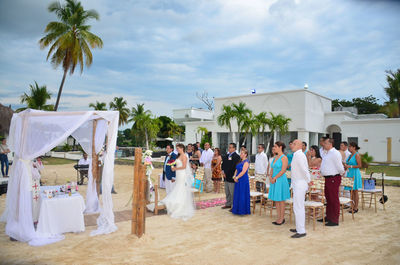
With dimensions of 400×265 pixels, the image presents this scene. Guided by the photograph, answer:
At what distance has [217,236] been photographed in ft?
18.3

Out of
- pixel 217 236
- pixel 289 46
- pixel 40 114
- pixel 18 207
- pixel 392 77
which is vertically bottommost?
pixel 217 236

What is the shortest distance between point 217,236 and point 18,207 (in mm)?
3831

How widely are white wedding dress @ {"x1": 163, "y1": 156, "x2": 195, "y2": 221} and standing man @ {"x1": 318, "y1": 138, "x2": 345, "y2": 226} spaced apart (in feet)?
10.7

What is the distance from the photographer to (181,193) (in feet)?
24.4

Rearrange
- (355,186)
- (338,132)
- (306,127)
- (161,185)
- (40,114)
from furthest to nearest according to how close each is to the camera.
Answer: (338,132)
(306,127)
(161,185)
(355,186)
(40,114)

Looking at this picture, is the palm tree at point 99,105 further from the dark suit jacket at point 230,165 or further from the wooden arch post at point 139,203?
the wooden arch post at point 139,203

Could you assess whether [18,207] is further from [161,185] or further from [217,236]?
[161,185]

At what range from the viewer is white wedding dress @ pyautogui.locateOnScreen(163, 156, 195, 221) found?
7.11 meters

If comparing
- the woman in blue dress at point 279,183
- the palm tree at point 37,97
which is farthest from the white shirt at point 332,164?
the palm tree at point 37,97

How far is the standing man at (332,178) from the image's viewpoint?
6.30 m

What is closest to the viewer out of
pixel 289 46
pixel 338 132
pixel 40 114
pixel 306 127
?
pixel 40 114

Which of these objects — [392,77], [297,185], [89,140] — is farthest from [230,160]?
[392,77]

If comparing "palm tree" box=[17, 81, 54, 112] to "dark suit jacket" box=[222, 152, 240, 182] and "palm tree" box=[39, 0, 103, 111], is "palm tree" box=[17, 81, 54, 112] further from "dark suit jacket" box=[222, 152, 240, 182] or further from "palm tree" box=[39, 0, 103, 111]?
"dark suit jacket" box=[222, 152, 240, 182]

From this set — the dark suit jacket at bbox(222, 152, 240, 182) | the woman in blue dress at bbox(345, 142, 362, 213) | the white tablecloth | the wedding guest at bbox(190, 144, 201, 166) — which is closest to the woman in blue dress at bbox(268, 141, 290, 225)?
the dark suit jacket at bbox(222, 152, 240, 182)
